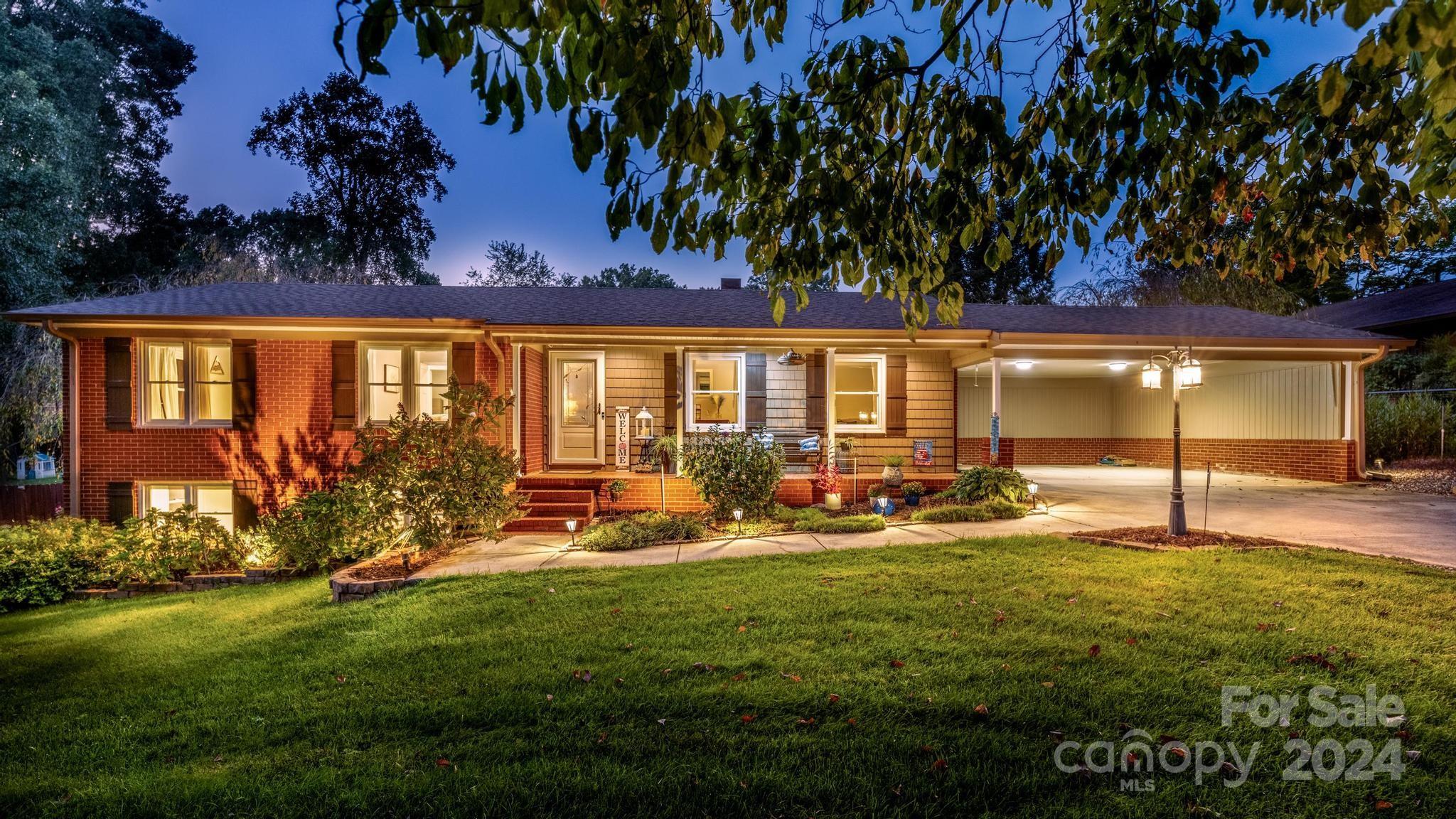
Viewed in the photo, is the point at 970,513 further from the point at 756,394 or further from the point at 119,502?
the point at 119,502

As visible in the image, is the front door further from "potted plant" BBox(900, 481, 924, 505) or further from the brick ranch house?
"potted plant" BBox(900, 481, 924, 505)

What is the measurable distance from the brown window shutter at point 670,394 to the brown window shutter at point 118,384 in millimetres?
8720

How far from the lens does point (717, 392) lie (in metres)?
11.7

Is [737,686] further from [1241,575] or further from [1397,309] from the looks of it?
[1397,309]

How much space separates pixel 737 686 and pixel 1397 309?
29.0 meters

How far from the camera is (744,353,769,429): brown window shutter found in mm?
11875

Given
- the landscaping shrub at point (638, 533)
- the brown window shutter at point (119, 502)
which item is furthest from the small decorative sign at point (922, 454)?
the brown window shutter at point (119, 502)

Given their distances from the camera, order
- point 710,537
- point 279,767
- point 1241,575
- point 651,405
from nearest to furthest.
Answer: point 279,767
point 1241,575
point 710,537
point 651,405

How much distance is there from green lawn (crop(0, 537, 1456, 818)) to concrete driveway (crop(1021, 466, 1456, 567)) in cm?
205

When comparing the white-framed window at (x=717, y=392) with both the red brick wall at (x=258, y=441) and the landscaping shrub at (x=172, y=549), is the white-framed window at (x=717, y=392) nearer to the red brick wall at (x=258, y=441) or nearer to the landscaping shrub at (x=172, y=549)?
the red brick wall at (x=258, y=441)

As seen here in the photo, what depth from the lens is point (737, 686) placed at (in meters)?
3.45

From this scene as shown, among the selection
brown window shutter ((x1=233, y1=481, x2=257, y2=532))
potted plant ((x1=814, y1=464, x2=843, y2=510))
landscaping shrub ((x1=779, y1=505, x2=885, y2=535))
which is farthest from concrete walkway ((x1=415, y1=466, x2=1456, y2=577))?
brown window shutter ((x1=233, y1=481, x2=257, y2=532))

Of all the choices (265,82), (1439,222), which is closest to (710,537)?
(1439,222)

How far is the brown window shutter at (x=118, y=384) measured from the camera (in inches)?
400
